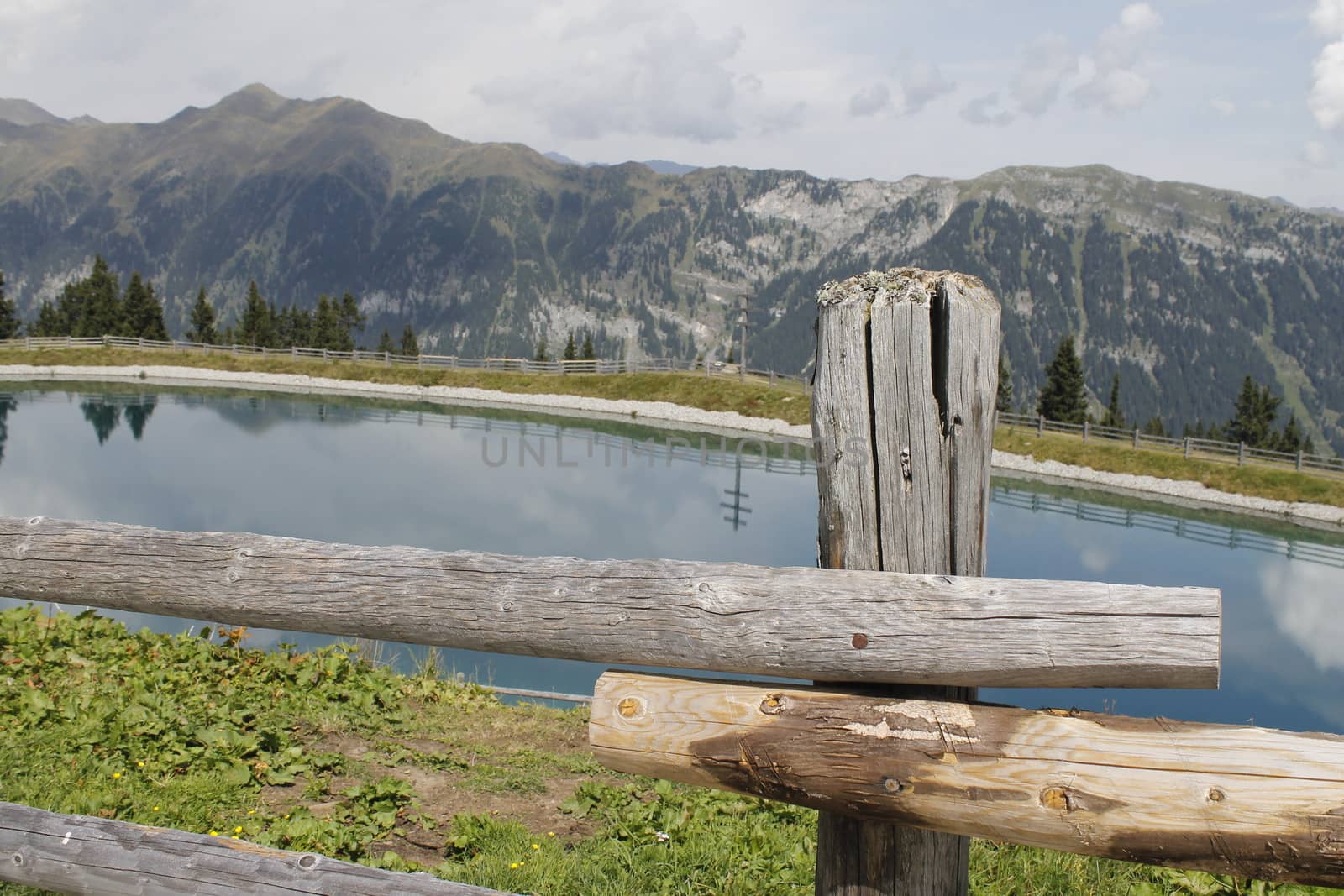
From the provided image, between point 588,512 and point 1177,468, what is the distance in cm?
3212

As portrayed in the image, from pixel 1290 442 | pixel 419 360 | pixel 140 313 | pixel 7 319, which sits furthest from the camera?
pixel 140 313

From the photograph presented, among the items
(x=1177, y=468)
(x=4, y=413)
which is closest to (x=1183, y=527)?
(x=1177, y=468)

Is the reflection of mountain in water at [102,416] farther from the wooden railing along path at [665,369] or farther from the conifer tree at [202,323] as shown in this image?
the conifer tree at [202,323]

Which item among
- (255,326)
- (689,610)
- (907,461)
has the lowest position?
(689,610)

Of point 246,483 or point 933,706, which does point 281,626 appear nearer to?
point 933,706

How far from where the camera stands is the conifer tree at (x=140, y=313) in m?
83.6

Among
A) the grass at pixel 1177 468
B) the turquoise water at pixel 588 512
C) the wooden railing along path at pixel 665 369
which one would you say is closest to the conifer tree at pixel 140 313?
the wooden railing along path at pixel 665 369

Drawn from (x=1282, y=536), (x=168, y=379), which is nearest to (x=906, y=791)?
(x=1282, y=536)

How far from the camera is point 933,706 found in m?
2.16

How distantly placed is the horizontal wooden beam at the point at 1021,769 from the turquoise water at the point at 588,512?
13.0 metres

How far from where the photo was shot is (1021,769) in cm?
206

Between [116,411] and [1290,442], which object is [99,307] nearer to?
[116,411]

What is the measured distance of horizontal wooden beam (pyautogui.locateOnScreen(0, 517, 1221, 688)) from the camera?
6.86 feet

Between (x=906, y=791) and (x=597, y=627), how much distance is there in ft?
2.79
